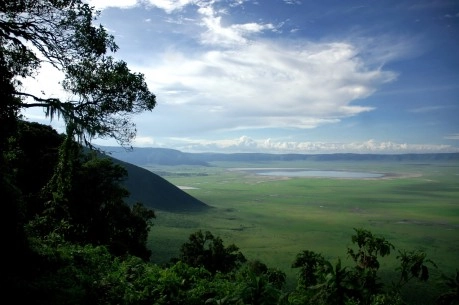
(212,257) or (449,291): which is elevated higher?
(449,291)

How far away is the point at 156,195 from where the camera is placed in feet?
465

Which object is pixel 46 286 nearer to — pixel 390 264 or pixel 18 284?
pixel 18 284

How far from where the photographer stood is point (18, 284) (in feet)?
37.9

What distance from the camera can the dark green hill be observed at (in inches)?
5300

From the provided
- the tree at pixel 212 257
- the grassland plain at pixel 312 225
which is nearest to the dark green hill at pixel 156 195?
the grassland plain at pixel 312 225

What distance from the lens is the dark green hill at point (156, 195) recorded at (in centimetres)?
13462

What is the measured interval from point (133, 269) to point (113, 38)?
10.1 m

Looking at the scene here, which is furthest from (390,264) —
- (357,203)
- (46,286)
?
(357,203)

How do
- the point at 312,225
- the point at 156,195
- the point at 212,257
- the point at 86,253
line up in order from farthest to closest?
the point at 156,195 → the point at 312,225 → the point at 212,257 → the point at 86,253

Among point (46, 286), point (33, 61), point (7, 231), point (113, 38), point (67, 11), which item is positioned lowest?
point (46, 286)

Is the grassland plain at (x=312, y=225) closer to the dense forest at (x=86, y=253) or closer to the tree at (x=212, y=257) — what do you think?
the tree at (x=212, y=257)

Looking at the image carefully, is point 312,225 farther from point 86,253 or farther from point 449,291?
point 86,253

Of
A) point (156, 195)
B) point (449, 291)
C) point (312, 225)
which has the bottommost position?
point (312, 225)

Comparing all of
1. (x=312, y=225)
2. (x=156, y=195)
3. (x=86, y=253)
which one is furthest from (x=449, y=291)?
(x=156, y=195)
